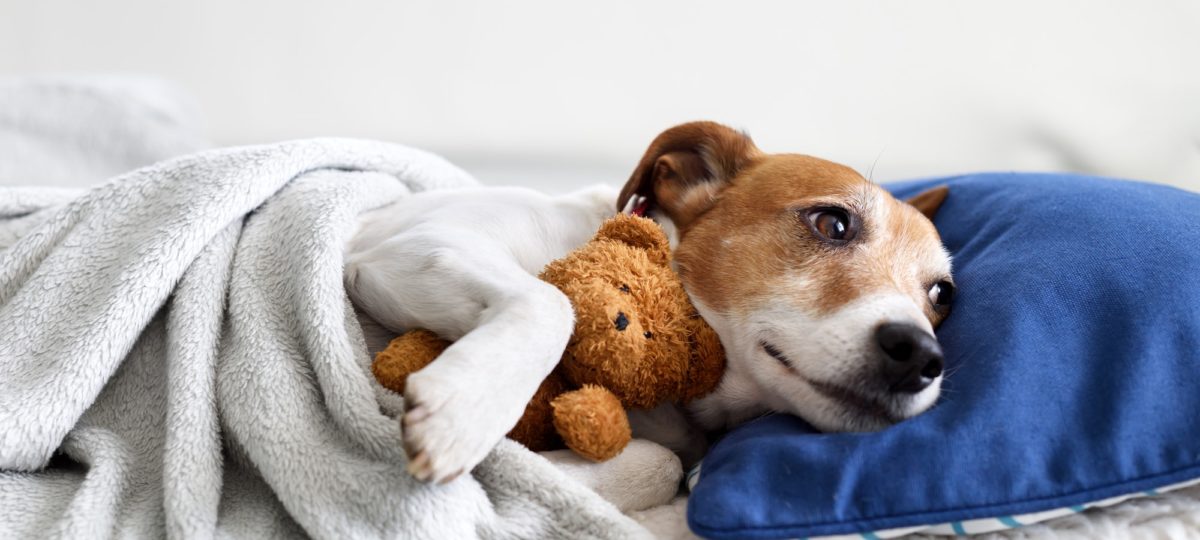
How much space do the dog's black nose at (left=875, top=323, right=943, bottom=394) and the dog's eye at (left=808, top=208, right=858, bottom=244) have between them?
0.94 ft

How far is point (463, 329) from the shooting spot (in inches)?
47.2

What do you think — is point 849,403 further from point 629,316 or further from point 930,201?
point 930,201

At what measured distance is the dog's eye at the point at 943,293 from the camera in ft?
4.79

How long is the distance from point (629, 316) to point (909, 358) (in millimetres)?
382

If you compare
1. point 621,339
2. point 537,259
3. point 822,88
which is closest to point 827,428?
point 621,339

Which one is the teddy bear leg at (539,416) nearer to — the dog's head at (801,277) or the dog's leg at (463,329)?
the dog's leg at (463,329)

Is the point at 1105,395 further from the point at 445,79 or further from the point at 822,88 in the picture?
the point at 445,79

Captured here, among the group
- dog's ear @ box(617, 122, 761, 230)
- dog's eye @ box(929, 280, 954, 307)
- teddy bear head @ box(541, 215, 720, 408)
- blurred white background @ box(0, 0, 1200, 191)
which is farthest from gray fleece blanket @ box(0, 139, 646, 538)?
blurred white background @ box(0, 0, 1200, 191)

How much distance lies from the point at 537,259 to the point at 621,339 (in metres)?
0.36

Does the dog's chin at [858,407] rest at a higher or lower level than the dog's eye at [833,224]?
lower

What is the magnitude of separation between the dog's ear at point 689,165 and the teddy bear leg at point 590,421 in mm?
565

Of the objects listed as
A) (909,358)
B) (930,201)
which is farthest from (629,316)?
(930,201)

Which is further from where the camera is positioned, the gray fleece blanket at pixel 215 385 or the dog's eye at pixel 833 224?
the dog's eye at pixel 833 224

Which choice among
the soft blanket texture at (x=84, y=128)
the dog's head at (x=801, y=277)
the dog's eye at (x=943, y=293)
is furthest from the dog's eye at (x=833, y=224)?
the soft blanket texture at (x=84, y=128)
